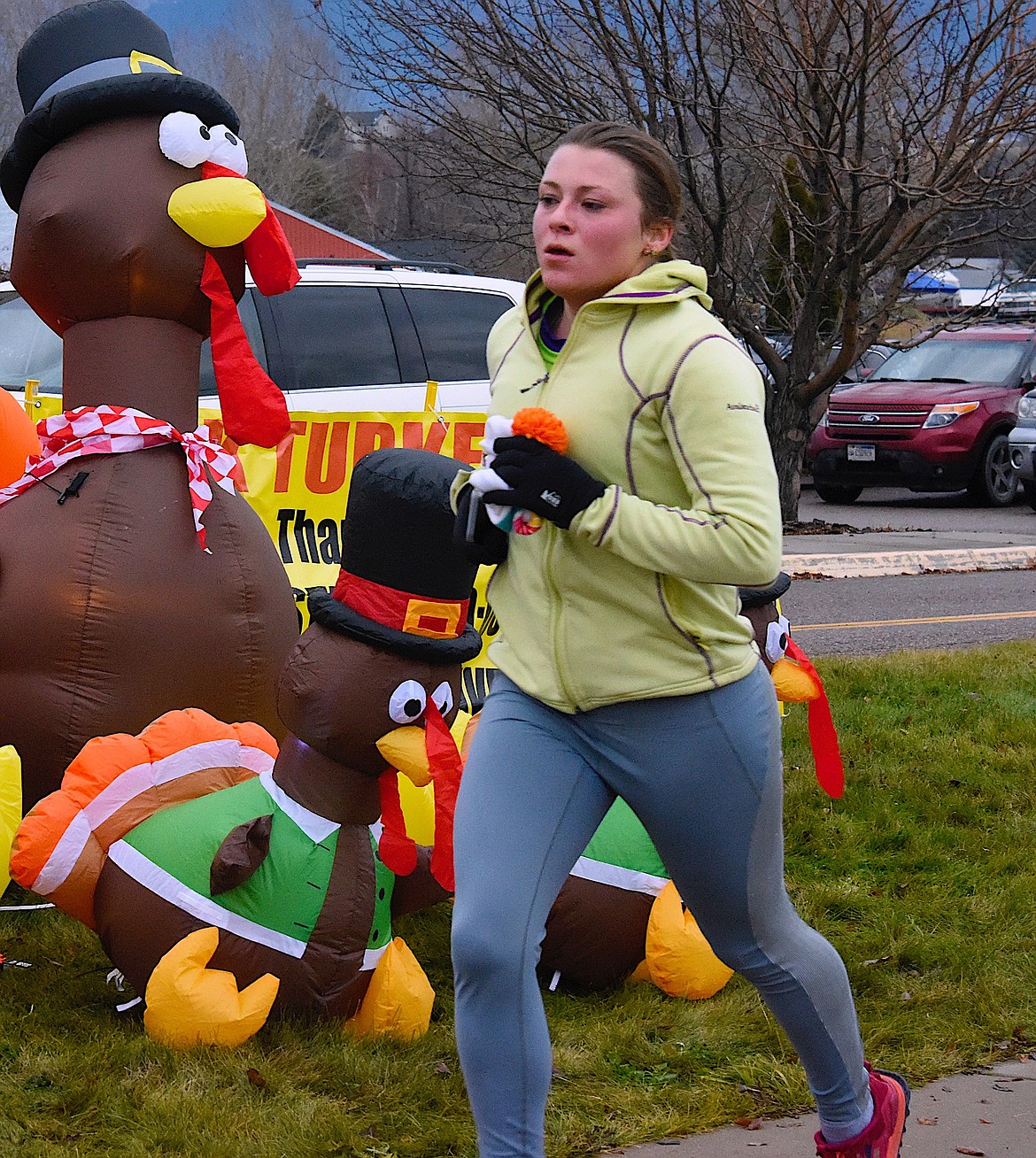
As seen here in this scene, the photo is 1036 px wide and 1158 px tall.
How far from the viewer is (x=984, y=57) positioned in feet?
43.8

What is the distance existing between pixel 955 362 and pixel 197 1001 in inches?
721

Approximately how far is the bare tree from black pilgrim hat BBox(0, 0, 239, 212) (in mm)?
8388

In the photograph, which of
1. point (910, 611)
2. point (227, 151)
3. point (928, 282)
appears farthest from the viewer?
point (928, 282)

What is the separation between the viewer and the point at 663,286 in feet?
8.91

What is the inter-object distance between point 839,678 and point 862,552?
6039 mm

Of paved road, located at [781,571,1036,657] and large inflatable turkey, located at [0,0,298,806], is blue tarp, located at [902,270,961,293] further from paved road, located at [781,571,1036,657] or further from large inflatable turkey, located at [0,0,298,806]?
large inflatable turkey, located at [0,0,298,806]

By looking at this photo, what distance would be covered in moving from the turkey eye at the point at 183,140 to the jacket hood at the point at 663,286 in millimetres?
2076

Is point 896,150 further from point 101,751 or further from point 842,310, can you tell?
point 101,751

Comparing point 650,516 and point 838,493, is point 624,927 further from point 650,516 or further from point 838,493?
point 838,493

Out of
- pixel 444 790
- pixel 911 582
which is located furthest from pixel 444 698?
pixel 911 582

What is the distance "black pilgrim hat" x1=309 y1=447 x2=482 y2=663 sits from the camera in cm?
361

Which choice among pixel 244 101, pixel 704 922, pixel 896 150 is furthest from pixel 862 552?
pixel 244 101

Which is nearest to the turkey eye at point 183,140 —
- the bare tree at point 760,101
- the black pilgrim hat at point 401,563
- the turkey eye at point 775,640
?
the black pilgrim hat at point 401,563

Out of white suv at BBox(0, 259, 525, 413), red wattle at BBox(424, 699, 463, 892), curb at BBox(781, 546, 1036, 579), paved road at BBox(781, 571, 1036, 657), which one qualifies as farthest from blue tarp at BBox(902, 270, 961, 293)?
red wattle at BBox(424, 699, 463, 892)
